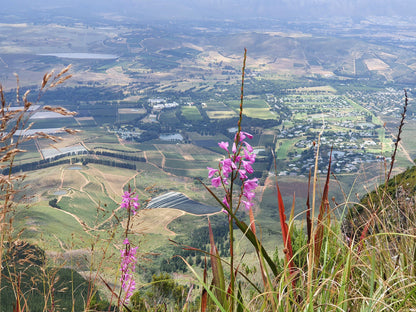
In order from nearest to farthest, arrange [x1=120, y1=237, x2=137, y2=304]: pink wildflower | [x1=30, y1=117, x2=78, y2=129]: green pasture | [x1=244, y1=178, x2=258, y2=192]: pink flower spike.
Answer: [x1=244, y1=178, x2=258, y2=192]: pink flower spike < [x1=120, y1=237, x2=137, y2=304]: pink wildflower < [x1=30, y1=117, x2=78, y2=129]: green pasture

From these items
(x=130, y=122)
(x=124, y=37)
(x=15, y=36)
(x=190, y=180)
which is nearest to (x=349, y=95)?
(x=130, y=122)

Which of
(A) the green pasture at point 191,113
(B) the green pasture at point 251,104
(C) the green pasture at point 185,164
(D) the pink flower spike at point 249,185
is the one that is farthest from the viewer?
(B) the green pasture at point 251,104

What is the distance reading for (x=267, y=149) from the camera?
53438 millimetres

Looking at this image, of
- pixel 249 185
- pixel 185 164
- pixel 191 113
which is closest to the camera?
pixel 249 185

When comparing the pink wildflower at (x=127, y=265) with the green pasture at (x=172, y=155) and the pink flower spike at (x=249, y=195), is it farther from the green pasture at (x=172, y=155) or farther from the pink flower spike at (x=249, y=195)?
the green pasture at (x=172, y=155)

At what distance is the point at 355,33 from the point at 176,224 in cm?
14527

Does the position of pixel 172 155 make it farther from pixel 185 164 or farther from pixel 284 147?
pixel 284 147

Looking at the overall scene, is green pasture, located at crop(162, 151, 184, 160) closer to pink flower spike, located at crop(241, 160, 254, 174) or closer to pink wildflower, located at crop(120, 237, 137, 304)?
pink wildflower, located at crop(120, 237, 137, 304)

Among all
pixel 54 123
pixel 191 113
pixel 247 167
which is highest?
pixel 247 167

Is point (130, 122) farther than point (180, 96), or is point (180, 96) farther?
point (180, 96)

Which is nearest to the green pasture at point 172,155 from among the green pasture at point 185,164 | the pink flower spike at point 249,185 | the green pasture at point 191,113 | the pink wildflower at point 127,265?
the green pasture at point 185,164

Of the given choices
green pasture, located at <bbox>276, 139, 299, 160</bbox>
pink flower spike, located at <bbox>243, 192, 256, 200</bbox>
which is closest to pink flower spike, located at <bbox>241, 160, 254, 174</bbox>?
pink flower spike, located at <bbox>243, 192, 256, 200</bbox>

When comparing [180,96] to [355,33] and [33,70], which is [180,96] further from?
[355,33]

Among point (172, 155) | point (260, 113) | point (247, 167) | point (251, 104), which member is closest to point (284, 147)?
point (172, 155)
